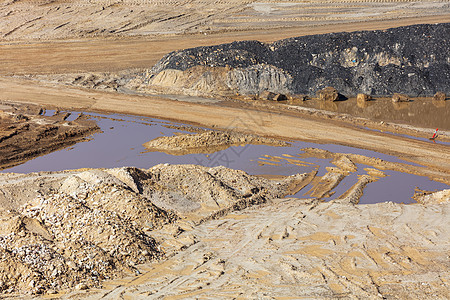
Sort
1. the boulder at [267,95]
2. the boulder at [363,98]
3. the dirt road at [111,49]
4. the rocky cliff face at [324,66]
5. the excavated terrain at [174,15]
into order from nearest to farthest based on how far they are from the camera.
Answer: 1. the boulder at [363,98]
2. the boulder at [267,95]
3. the rocky cliff face at [324,66]
4. the dirt road at [111,49]
5. the excavated terrain at [174,15]

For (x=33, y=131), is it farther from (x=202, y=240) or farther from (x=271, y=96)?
(x=202, y=240)

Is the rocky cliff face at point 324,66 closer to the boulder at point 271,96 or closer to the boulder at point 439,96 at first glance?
the boulder at point 439,96

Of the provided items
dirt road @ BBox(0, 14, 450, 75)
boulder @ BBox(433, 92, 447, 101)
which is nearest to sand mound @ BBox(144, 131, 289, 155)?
boulder @ BBox(433, 92, 447, 101)

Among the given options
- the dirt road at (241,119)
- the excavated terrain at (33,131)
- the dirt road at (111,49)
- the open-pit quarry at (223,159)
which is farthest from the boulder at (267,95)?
the dirt road at (111,49)

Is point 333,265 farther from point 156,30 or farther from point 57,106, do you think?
point 156,30

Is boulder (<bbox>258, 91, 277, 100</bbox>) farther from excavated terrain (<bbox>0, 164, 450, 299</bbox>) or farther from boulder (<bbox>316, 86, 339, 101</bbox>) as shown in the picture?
excavated terrain (<bbox>0, 164, 450, 299</bbox>)
